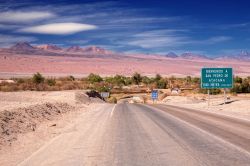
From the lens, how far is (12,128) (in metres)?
18.6

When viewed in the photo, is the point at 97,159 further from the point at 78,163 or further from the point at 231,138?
the point at 231,138

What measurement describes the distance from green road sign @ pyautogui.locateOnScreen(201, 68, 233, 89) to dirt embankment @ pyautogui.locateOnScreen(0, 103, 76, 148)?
19.7 metres

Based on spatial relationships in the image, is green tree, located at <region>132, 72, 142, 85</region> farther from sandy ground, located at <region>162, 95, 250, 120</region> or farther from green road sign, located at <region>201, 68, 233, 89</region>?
green road sign, located at <region>201, 68, 233, 89</region>

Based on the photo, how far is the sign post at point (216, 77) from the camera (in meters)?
43.3

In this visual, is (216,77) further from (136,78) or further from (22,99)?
(136,78)

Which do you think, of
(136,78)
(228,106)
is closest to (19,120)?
(228,106)

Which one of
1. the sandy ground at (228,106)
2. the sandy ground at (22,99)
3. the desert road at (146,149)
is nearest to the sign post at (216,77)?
the sandy ground at (228,106)

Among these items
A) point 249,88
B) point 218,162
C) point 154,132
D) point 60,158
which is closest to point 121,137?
point 154,132

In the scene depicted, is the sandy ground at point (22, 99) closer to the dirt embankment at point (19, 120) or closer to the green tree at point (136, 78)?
the dirt embankment at point (19, 120)

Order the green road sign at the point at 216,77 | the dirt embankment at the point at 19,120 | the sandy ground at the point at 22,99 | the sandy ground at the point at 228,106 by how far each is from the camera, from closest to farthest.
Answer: the dirt embankment at the point at 19,120, the sandy ground at the point at 22,99, the sandy ground at the point at 228,106, the green road sign at the point at 216,77

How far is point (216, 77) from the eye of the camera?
4369cm

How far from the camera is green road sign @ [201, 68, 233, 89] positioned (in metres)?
43.3

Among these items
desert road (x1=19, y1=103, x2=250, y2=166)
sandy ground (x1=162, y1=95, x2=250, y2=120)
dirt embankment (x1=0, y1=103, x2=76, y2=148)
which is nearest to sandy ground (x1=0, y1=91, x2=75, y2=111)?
dirt embankment (x1=0, y1=103, x2=76, y2=148)

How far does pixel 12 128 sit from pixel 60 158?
7.72 m
